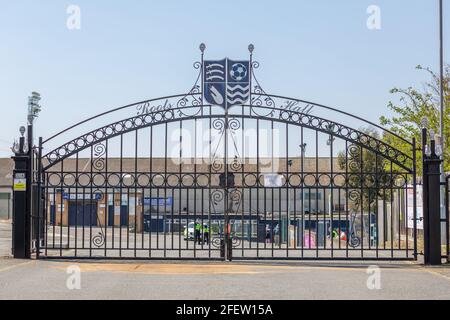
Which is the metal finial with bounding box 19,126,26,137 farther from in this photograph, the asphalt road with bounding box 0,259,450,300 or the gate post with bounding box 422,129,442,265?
the gate post with bounding box 422,129,442,265

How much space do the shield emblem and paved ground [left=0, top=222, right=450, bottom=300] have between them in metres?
3.79

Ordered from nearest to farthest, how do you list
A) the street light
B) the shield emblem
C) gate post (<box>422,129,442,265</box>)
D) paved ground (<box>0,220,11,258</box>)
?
gate post (<box>422,129,442,265</box>), the shield emblem, paved ground (<box>0,220,11,258</box>), the street light

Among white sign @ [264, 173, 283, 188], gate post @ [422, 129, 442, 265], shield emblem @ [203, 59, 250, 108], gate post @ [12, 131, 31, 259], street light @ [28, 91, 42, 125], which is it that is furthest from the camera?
street light @ [28, 91, 42, 125]

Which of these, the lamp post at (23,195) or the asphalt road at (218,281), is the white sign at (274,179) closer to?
the asphalt road at (218,281)

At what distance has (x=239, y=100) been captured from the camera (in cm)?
1748

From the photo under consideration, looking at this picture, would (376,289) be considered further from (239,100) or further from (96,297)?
(239,100)

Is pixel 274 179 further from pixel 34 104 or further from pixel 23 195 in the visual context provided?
pixel 34 104

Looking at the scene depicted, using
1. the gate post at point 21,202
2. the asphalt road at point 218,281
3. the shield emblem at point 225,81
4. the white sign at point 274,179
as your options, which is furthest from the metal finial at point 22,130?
the white sign at point 274,179

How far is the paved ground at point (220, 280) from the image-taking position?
11453 millimetres

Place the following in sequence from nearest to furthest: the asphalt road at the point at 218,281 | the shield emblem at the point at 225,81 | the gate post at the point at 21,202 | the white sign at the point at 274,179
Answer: the asphalt road at the point at 218,281
the gate post at the point at 21,202
the shield emblem at the point at 225,81
the white sign at the point at 274,179

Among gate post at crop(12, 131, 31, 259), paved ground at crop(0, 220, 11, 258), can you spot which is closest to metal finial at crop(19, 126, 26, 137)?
gate post at crop(12, 131, 31, 259)

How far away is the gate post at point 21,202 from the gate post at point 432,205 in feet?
29.2

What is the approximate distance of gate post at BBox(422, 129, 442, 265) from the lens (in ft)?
54.2

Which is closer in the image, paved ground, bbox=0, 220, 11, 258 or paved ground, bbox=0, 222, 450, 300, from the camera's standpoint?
paved ground, bbox=0, 222, 450, 300
